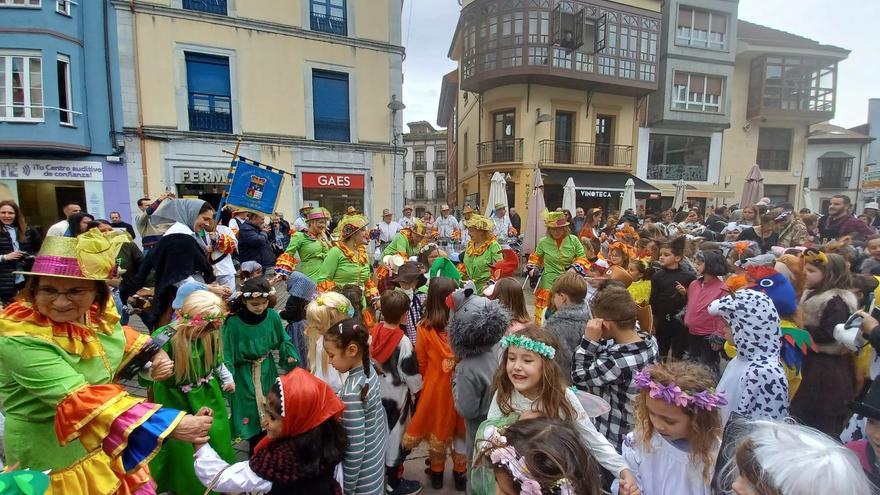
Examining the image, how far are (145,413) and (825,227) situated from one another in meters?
9.66

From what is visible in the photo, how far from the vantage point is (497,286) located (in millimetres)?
3262

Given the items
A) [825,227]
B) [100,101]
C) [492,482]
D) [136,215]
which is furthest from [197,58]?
[825,227]

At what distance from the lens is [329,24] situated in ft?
49.6

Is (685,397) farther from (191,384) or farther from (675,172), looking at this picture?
(675,172)

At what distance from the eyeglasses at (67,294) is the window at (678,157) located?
2406cm

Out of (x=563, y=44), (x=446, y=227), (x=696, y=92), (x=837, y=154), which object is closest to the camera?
(x=446, y=227)

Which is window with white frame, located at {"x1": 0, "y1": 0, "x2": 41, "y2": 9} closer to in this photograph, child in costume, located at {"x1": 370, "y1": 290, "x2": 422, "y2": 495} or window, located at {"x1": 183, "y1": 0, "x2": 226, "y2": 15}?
window, located at {"x1": 183, "y1": 0, "x2": 226, "y2": 15}

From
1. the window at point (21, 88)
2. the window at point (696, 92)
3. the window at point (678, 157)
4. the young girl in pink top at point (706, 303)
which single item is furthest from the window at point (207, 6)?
the window at point (696, 92)

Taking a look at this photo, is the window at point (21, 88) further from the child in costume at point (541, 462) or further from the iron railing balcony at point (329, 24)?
the child in costume at point (541, 462)

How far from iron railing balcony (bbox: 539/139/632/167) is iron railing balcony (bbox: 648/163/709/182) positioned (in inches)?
67.2

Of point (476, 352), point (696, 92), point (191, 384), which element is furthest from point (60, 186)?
point (696, 92)

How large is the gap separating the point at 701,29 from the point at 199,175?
25.1 meters

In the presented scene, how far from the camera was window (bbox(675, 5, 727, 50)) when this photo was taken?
21109 mm

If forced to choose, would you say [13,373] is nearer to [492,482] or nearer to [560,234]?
[492,482]
